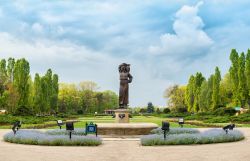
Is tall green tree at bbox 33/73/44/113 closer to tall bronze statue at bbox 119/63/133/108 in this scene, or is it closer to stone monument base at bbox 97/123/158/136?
tall bronze statue at bbox 119/63/133/108

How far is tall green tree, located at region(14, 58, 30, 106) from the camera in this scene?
59000mm

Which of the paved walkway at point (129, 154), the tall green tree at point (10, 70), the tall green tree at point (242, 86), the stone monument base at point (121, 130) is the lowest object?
the paved walkway at point (129, 154)

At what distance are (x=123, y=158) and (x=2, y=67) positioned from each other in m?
54.1

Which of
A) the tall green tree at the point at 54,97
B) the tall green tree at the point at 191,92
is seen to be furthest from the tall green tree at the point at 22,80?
the tall green tree at the point at 191,92

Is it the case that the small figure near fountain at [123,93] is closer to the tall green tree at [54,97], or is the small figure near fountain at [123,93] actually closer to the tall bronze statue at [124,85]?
the tall bronze statue at [124,85]

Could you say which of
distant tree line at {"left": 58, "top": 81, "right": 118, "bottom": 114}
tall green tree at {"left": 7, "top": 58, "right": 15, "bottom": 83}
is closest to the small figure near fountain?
tall green tree at {"left": 7, "top": 58, "right": 15, "bottom": 83}

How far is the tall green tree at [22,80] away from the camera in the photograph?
59000mm

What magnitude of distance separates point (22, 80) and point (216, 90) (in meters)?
34.3

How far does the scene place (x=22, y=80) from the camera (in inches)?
2351

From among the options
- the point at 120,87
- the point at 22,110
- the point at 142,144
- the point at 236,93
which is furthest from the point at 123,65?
the point at 236,93

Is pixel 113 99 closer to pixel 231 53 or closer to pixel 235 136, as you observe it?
pixel 231 53

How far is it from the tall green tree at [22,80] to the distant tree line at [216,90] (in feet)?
104

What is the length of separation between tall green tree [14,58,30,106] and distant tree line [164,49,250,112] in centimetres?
3161

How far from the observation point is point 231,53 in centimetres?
6147
